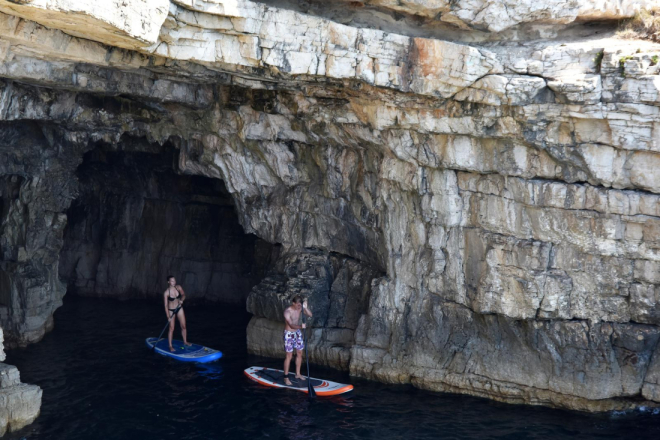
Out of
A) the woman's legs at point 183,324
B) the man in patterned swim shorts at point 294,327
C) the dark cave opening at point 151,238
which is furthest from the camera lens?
the dark cave opening at point 151,238

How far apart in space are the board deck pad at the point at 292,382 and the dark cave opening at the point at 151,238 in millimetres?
6834

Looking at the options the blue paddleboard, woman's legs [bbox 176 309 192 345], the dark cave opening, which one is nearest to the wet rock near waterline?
the blue paddleboard

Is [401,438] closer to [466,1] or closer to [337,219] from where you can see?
[337,219]

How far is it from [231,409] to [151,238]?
33.9ft

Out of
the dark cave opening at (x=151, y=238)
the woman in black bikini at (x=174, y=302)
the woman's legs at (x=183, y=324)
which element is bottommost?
the woman's legs at (x=183, y=324)

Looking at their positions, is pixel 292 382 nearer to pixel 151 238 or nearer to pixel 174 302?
pixel 174 302

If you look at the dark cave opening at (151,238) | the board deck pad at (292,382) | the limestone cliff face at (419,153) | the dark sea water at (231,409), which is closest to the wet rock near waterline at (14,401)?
the dark sea water at (231,409)

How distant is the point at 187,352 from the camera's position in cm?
1714

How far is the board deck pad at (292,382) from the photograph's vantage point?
48.9 feet

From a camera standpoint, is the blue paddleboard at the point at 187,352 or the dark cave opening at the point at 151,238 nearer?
the blue paddleboard at the point at 187,352

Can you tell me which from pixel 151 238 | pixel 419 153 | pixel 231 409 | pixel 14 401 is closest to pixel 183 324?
pixel 231 409

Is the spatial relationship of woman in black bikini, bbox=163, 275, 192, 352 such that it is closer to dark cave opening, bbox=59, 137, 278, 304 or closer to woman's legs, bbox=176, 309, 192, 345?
woman's legs, bbox=176, 309, 192, 345

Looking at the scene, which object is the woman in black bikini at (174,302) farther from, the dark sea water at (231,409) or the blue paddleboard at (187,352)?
the dark sea water at (231,409)

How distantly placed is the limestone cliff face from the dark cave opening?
16.1 feet
